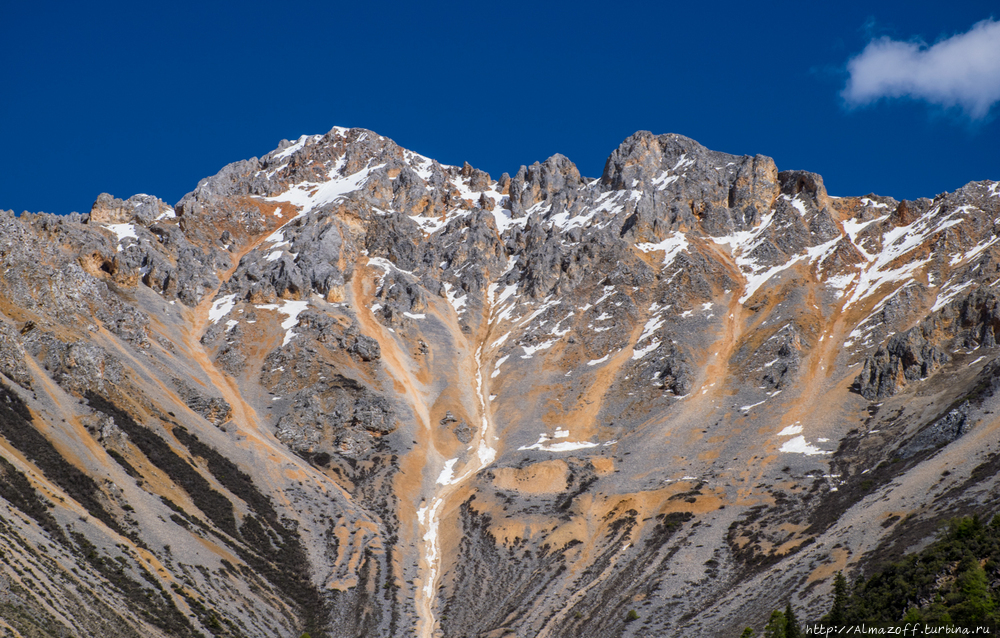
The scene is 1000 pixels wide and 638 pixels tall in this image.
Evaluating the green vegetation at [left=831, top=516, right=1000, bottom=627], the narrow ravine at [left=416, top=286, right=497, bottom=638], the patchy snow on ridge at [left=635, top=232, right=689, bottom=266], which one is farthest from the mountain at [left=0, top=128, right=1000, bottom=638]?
the green vegetation at [left=831, top=516, right=1000, bottom=627]

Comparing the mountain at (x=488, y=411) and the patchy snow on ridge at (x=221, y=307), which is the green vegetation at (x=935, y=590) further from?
the patchy snow on ridge at (x=221, y=307)

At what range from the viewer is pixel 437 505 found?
108 metres

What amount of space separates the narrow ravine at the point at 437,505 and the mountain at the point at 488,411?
0.54 metres

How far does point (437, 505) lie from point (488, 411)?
2986 cm

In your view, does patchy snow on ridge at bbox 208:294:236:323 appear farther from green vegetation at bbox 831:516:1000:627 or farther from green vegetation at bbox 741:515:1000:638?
green vegetation at bbox 831:516:1000:627

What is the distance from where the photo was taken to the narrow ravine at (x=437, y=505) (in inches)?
3378

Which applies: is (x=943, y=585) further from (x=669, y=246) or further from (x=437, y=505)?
(x=669, y=246)

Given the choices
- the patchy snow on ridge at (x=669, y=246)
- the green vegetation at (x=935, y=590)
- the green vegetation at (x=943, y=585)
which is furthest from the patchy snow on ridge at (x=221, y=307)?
the green vegetation at (x=943, y=585)

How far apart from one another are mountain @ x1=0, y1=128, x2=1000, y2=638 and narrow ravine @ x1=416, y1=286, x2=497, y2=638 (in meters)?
0.54

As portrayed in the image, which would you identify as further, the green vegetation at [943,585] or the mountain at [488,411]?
the mountain at [488,411]

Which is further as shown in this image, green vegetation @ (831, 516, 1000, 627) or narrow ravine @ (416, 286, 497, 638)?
narrow ravine @ (416, 286, 497, 638)

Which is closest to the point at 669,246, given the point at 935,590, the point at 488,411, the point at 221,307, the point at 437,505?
the point at 488,411

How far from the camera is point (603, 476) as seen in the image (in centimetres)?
10731

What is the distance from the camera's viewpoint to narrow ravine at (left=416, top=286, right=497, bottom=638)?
282 ft
